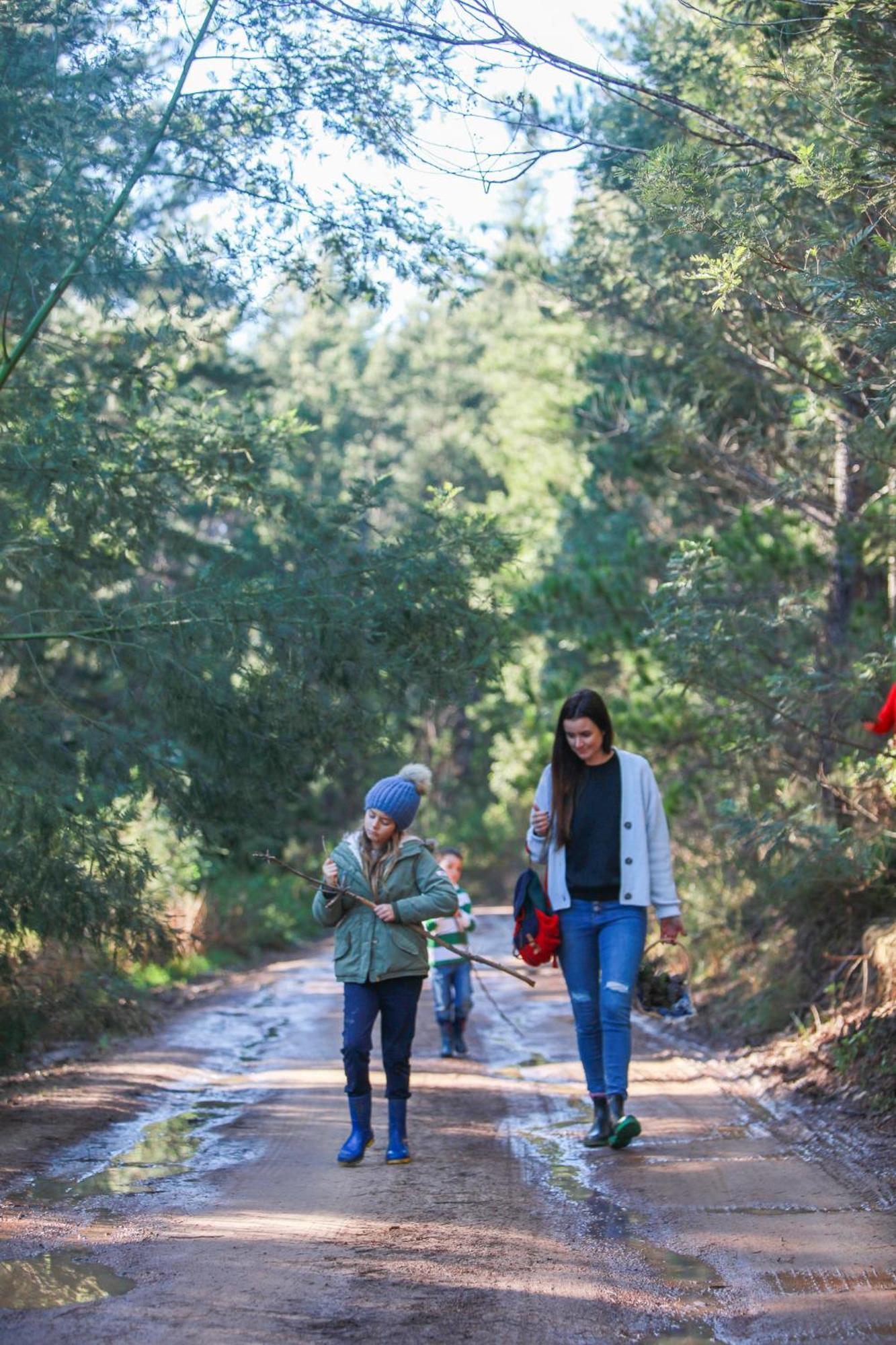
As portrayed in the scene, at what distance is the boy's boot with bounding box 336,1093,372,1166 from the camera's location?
7258 millimetres

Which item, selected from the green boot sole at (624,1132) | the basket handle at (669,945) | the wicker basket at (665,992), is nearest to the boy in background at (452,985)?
the basket handle at (669,945)

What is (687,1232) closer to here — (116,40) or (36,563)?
(36,563)

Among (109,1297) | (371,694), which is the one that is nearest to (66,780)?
(371,694)

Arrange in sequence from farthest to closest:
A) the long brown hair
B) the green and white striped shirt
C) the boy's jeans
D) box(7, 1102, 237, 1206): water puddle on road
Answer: the green and white striped shirt
the boy's jeans
the long brown hair
box(7, 1102, 237, 1206): water puddle on road

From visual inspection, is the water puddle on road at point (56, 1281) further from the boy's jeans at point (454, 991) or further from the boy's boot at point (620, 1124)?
the boy's jeans at point (454, 991)

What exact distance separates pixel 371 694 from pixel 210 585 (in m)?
1.44

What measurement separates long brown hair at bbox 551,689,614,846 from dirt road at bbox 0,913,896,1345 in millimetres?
1725

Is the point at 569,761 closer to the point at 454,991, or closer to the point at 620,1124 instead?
the point at 620,1124

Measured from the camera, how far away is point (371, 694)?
33.7ft

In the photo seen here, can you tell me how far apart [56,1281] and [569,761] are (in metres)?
3.76

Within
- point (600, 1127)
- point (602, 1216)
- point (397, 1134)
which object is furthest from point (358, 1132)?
point (602, 1216)

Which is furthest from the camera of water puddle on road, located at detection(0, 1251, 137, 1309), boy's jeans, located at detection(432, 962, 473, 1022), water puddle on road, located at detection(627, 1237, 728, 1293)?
boy's jeans, located at detection(432, 962, 473, 1022)

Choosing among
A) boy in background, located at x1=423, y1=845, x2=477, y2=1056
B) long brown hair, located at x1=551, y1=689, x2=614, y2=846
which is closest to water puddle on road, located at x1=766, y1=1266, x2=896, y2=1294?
long brown hair, located at x1=551, y1=689, x2=614, y2=846

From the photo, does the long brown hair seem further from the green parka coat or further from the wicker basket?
the wicker basket
